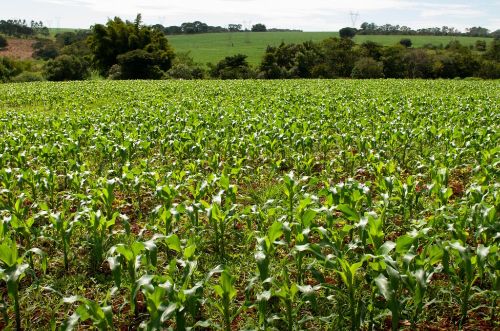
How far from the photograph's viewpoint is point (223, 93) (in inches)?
982

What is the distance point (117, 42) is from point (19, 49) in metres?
60.1

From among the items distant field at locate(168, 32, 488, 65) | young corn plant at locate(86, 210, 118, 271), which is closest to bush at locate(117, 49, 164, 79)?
distant field at locate(168, 32, 488, 65)

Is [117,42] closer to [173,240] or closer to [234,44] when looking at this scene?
[173,240]

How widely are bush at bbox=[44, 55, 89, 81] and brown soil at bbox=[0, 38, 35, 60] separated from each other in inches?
1922

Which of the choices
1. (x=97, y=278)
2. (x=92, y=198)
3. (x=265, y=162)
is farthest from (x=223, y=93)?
(x=97, y=278)

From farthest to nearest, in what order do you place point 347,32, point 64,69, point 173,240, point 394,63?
point 347,32 → point 394,63 → point 64,69 → point 173,240

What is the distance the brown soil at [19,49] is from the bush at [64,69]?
160ft

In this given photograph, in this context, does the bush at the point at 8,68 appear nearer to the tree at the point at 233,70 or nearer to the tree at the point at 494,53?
the tree at the point at 233,70

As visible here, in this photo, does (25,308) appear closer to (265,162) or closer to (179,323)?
(179,323)

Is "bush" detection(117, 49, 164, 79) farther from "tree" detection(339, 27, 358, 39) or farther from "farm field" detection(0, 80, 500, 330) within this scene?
"tree" detection(339, 27, 358, 39)

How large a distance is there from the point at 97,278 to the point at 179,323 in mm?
1816

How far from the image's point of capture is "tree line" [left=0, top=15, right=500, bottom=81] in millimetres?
54844

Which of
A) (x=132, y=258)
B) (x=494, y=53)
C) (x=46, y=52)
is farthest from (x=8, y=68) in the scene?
(x=494, y=53)

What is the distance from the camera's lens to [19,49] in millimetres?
106438
